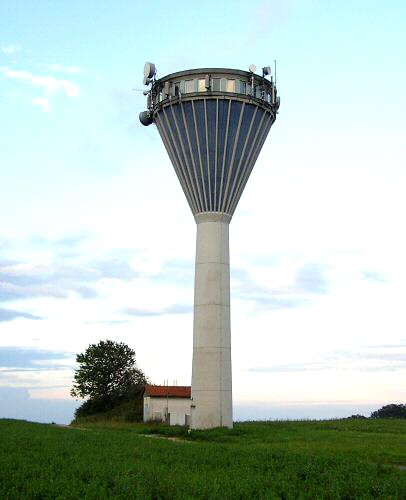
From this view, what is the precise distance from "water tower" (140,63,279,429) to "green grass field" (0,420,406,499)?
872cm

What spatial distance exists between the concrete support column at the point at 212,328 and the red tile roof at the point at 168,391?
31.9 ft

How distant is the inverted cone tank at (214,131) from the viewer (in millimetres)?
42344

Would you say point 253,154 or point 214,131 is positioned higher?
point 214,131

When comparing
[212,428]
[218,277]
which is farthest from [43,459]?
[218,277]

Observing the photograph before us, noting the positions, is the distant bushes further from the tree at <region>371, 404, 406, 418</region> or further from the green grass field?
the tree at <region>371, 404, 406, 418</region>

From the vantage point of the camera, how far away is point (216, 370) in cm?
4103

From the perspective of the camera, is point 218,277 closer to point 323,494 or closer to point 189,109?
point 189,109

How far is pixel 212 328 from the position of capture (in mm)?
41312

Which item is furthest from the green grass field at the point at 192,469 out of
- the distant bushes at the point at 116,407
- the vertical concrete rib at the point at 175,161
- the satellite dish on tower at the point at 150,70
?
the satellite dish on tower at the point at 150,70

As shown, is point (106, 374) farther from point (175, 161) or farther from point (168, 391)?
point (175, 161)

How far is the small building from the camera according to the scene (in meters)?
50.3

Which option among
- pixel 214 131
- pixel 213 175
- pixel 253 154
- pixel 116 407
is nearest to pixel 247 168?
pixel 253 154

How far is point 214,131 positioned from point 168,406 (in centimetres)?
2286

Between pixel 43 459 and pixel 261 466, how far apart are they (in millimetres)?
8257
